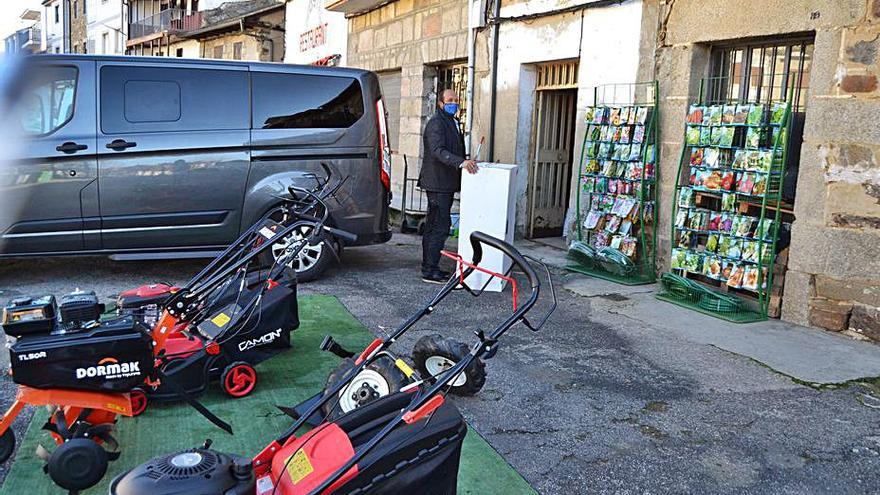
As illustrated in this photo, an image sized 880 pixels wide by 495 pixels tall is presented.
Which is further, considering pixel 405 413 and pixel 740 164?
pixel 740 164

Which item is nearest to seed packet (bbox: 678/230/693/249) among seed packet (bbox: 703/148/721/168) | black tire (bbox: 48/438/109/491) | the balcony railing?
seed packet (bbox: 703/148/721/168)

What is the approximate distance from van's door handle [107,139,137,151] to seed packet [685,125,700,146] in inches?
193

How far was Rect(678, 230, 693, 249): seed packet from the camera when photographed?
6.95 meters

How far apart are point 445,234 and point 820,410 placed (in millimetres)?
3767

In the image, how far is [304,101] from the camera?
7.05 metres

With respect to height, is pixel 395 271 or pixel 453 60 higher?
pixel 453 60

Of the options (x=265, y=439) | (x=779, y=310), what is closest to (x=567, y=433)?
(x=265, y=439)

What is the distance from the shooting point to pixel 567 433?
3.99 meters

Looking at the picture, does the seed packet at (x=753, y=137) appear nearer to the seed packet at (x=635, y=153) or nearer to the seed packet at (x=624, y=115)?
the seed packet at (x=635, y=153)

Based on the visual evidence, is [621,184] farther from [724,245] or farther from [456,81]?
[456,81]

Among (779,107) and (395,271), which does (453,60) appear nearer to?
(395,271)

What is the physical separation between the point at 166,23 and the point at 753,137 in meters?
31.9

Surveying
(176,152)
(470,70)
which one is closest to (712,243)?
(176,152)

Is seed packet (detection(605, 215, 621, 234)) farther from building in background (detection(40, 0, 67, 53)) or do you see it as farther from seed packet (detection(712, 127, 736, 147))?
building in background (detection(40, 0, 67, 53))
